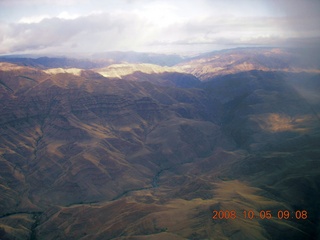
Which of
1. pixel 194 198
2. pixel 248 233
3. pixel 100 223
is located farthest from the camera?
pixel 194 198

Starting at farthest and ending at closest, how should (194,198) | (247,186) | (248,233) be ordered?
1. (247,186)
2. (194,198)
3. (248,233)

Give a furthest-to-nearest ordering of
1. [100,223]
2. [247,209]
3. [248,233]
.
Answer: [100,223], [247,209], [248,233]

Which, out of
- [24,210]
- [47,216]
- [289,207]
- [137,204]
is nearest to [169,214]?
[137,204]

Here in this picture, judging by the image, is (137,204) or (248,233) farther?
(137,204)

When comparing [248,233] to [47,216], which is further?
[47,216]

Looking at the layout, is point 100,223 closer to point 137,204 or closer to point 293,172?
point 137,204

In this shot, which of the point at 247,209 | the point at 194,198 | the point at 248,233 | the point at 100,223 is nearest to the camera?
the point at 248,233

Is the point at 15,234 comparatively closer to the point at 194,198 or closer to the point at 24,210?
the point at 24,210

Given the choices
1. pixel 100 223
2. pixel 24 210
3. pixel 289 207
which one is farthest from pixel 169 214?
pixel 24 210

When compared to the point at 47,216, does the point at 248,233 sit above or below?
above
